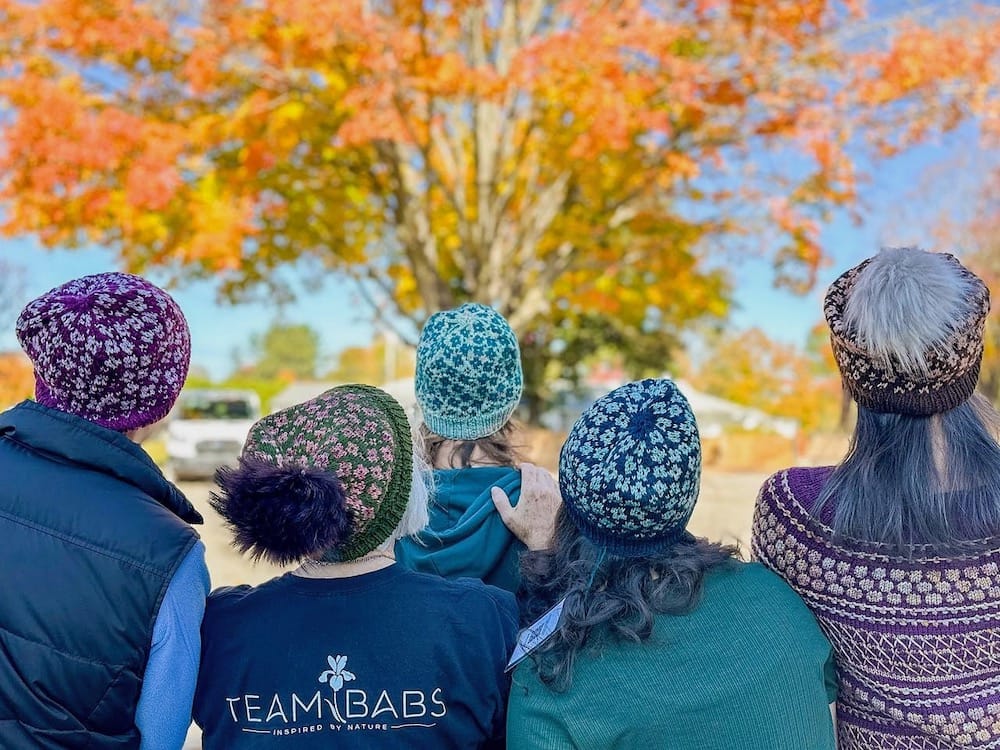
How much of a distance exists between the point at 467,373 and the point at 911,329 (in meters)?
0.98

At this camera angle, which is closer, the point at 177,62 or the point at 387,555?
the point at 387,555

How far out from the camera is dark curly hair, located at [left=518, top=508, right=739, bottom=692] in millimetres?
1320

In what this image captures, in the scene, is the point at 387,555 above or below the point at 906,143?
above

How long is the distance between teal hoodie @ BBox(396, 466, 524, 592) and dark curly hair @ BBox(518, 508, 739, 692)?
47cm

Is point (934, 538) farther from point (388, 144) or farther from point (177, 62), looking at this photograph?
point (177, 62)

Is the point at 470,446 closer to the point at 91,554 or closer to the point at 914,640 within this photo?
the point at 91,554

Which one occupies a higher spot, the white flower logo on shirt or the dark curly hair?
the dark curly hair

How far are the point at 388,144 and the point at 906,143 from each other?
4.99 m

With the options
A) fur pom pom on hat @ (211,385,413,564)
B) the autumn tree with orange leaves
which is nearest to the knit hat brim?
fur pom pom on hat @ (211,385,413,564)

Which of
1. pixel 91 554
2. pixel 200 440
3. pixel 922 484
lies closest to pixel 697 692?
pixel 922 484

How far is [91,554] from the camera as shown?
1.36 metres

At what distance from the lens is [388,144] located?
355 inches

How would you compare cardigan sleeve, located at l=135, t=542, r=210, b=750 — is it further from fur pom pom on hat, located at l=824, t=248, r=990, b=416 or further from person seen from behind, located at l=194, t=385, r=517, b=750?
fur pom pom on hat, located at l=824, t=248, r=990, b=416

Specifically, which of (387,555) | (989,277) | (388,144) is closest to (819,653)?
(387,555)
